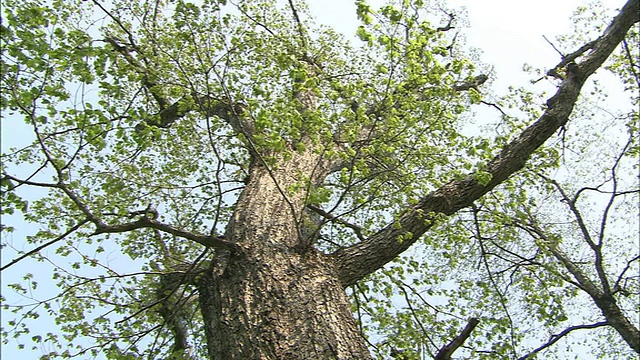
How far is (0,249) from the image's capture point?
3.19 meters

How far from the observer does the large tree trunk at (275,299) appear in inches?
120

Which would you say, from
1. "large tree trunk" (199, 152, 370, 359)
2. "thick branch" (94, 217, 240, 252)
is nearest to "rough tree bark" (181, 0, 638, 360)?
"large tree trunk" (199, 152, 370, 359)

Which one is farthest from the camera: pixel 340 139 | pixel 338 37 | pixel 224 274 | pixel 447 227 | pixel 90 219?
pixel 338 37

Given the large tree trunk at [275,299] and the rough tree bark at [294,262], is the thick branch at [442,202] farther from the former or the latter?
the large tree trunk at [275,299]

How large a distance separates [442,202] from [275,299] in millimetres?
1707

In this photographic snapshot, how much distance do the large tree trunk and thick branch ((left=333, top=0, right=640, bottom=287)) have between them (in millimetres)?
284

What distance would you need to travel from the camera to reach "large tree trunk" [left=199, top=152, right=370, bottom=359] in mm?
3039

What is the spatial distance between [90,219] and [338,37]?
5.26 metres

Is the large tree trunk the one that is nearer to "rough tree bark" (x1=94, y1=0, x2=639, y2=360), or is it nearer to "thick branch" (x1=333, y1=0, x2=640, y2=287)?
"rough tree bark" (x1=94, y1=0, x2=639, y2=360)

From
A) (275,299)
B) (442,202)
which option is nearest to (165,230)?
(275,299)

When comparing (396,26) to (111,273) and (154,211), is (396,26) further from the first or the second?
(111,273)

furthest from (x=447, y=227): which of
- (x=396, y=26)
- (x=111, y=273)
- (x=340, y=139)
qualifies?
(x=111, y=273)

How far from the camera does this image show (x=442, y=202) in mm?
4176

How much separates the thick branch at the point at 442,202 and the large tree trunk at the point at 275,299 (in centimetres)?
28
